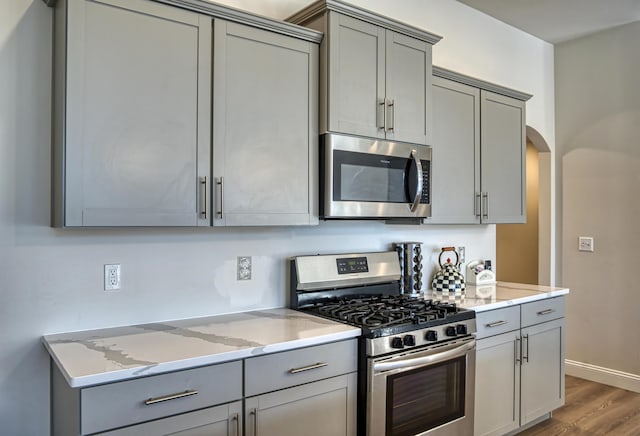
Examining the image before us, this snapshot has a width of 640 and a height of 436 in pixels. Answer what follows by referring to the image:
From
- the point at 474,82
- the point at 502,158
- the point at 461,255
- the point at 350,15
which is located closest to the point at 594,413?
the point at 461,255

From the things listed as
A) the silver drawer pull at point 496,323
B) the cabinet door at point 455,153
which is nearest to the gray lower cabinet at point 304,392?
the silver drawer pull at point 496,323

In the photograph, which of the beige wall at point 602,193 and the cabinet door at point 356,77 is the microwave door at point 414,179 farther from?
the beige wall at point 602,193

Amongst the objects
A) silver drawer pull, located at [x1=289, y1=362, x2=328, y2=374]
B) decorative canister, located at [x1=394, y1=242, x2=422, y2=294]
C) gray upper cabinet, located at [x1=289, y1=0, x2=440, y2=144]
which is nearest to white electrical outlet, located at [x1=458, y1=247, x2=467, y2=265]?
decorative canister, located at [x1=394, y1=242, x2=422, y2=294]

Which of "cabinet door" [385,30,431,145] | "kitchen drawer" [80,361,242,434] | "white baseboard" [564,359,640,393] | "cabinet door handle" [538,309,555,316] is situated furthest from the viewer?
"white baseboard" [564,359,640,393]

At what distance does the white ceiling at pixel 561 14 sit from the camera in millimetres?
3576

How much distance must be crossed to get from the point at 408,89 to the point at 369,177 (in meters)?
0.56

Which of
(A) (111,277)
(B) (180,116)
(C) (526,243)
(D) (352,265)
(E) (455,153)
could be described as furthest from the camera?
(C) (526,243)

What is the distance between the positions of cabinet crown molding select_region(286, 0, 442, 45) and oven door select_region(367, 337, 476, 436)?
163cm

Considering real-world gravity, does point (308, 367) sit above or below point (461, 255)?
below

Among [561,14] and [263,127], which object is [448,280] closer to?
[263,127]

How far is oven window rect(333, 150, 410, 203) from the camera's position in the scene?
7.84 ft

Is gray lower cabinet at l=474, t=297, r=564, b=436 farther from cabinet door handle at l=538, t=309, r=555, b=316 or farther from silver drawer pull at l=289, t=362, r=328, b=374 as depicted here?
silver drawer pull at l=289, t=362, r=328, b=374

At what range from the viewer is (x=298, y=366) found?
1.91m

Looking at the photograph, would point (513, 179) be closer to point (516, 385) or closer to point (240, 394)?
point (516, 385)
